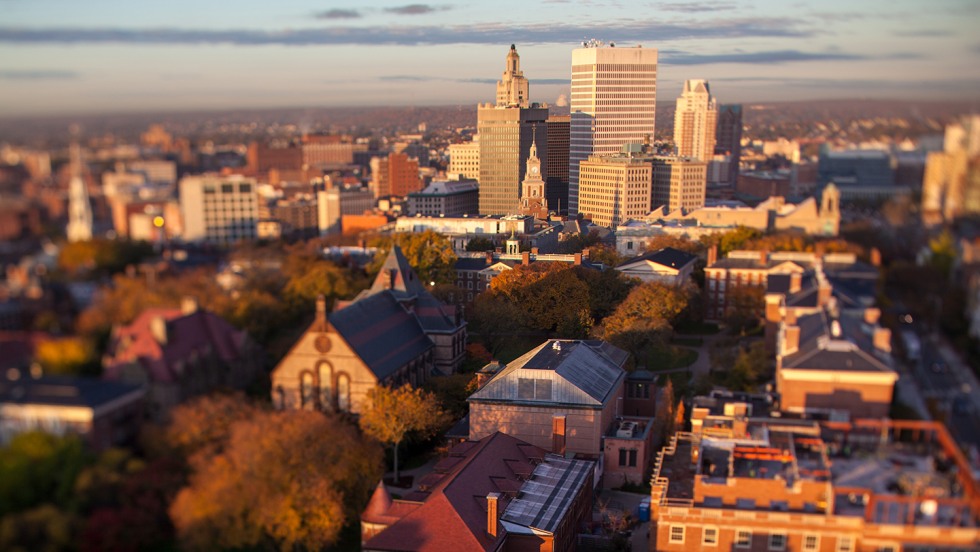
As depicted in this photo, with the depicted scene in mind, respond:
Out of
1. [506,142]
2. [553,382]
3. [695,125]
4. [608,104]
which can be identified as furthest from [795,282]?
[695,125]

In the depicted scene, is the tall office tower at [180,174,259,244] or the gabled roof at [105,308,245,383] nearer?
the gabled roof at [105,308,245,383]

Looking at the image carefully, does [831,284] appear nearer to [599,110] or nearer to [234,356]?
[234,356]

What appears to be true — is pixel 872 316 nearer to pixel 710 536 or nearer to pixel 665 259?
pixel 710 536

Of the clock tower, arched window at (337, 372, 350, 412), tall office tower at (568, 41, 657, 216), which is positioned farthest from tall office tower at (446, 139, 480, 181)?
arched window at (337, 372, 350, 412)

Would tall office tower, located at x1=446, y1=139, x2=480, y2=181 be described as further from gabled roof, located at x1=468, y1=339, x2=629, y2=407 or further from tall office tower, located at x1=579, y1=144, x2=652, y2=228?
gabled roof, located at x1=468, y1=339, x2=629, y2=407

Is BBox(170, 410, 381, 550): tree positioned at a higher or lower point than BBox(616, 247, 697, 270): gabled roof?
lower
